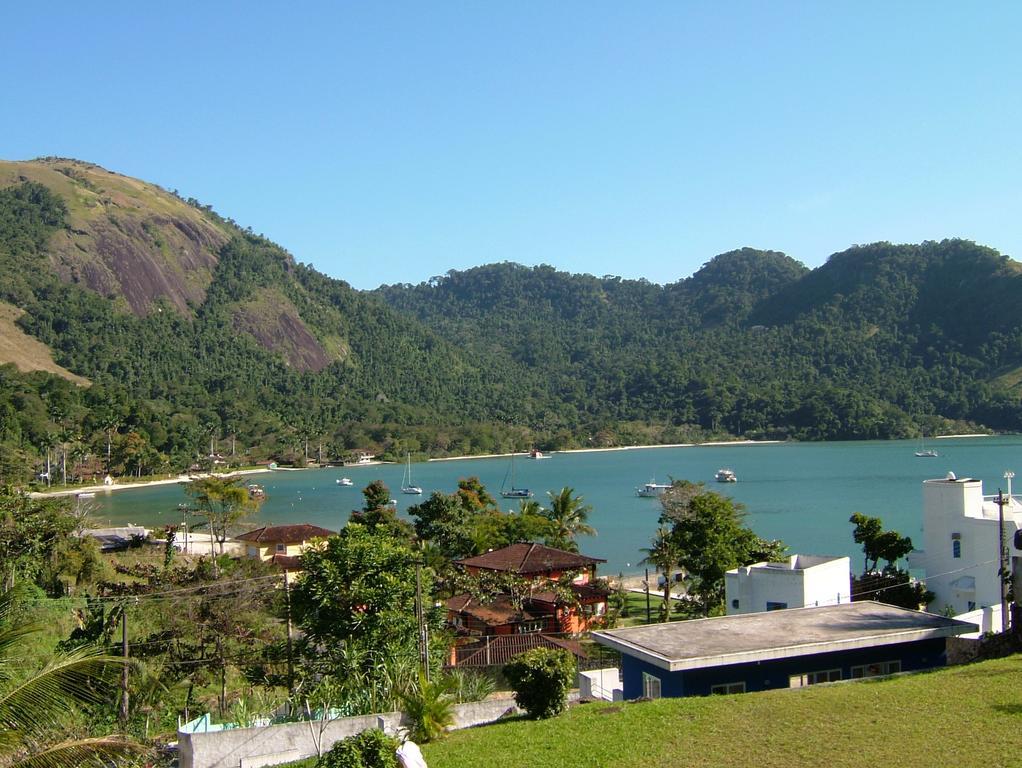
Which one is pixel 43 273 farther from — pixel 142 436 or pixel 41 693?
pixel 41 693

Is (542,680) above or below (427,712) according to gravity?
above

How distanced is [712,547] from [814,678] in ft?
46.6

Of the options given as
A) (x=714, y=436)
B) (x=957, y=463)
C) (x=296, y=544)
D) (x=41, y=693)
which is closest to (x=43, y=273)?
(x=714, y=436)

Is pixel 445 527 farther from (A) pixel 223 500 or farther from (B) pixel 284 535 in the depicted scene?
(B) pixel 284 535

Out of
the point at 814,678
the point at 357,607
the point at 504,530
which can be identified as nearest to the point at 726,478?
the point at 504,530

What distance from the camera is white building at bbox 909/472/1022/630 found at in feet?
83.9

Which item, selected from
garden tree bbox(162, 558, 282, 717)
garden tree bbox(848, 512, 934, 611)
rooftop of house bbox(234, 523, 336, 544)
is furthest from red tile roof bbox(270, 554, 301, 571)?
garden tree bbox(848, 512, 934, 611)

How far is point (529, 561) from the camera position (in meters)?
31.0

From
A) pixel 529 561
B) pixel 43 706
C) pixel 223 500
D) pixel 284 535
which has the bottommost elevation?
pixel 284 535

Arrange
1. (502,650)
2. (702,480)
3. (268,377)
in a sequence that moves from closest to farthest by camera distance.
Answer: (502,650), (702,480), (268,377)

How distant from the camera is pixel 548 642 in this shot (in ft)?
73.0

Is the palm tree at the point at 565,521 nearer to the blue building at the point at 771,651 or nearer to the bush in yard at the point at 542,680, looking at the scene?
the blue building at the point at 771,651

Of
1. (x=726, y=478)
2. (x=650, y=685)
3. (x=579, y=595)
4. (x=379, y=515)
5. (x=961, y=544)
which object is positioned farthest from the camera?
(x=726, y=478)

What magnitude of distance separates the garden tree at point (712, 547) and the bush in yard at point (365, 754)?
69.8ft
